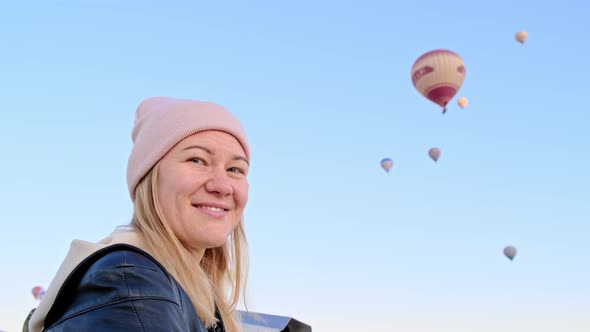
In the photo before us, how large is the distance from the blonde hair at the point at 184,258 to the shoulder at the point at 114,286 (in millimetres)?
361

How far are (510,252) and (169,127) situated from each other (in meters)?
48.5

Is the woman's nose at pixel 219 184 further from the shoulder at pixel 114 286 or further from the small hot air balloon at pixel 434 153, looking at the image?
the small hot air balloon at pixel 434 153

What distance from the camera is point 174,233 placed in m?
2.70

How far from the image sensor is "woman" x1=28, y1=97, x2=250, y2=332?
1.98 metres

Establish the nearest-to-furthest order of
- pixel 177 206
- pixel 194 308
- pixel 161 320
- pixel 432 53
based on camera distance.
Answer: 1. pixel 161 320
2. pixel 194 308
3. pixel 177 206
4. pixel 432 53

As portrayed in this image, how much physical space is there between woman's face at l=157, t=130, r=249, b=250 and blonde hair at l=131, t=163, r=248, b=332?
5cm

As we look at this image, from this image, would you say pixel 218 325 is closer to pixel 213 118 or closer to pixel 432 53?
pixel 213 118

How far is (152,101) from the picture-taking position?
315 centimetres

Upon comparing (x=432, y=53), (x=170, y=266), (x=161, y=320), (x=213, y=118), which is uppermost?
(x=432, y=53)

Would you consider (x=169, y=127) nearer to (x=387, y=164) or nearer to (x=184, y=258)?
(x=184, y=258)

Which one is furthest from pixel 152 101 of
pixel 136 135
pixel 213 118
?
pixel 213 118

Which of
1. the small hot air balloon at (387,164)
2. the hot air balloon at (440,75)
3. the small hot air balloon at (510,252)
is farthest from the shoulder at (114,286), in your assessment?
the small hot air balloon at (510,252)

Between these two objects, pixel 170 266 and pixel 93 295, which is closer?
pixel 93 295

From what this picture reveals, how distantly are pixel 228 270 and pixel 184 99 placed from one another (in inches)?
33.6
